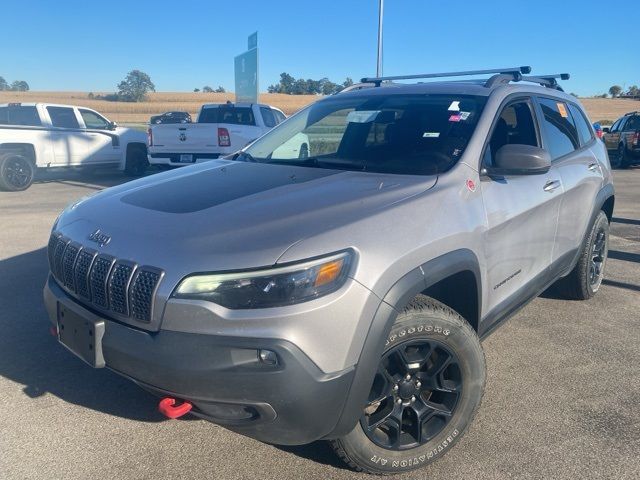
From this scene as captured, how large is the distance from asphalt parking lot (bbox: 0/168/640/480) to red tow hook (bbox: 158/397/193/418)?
0.55m

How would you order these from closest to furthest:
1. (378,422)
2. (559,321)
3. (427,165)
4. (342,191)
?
(378,422) → (342,191) → (427,165) → (559,321)

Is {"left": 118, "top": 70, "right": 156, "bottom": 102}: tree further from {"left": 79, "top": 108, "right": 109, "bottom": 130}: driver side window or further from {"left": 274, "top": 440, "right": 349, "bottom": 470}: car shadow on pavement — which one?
{"left": 274, "top": 440, "right": 349, "bottom": 470}: car shadow on pavement

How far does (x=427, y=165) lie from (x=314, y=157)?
31.8 inches

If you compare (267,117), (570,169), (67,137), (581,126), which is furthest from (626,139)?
(67,137)

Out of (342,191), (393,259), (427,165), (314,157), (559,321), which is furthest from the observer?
(559,321)

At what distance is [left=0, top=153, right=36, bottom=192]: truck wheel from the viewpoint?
11742 millimetres

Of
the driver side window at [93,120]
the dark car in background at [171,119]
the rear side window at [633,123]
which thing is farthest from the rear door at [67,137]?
the rear side window at [633,123]

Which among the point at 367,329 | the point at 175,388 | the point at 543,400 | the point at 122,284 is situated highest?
the point at 122,284

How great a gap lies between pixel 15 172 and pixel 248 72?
12367 millimetres

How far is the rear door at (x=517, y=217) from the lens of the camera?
3.04 metres

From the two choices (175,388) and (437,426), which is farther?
(437,426)

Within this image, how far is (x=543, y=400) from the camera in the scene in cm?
329

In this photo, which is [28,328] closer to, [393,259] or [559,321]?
[393,259]

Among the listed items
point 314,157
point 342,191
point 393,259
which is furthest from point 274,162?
point 393,259
